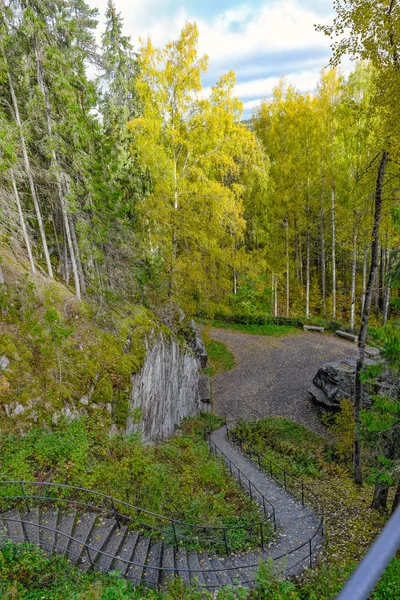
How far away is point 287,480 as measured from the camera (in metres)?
10.9

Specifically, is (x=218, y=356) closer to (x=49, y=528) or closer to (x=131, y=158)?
(x=131, y=158)

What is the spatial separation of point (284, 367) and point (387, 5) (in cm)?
1612

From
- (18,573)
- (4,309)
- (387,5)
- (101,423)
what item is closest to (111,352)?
(101,423)

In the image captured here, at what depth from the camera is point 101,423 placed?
28.6ft

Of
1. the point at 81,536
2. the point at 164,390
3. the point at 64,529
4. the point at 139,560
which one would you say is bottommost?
the point at 164,390

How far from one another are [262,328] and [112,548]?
1962cm

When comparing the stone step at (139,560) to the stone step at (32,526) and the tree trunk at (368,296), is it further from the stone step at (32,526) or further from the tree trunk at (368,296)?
the tree trunk at (368,296)

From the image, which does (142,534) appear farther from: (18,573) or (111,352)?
(111,352)

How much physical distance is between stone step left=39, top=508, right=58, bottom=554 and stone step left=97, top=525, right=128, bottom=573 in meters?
0.92

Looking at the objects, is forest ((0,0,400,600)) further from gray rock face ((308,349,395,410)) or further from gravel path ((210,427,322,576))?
gray rock face ((308,349,395,410))

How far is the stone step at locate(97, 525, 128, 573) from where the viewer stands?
5.74 metres

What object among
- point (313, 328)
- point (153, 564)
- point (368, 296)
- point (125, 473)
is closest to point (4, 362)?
point (125, 473)

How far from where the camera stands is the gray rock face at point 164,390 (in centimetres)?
1064

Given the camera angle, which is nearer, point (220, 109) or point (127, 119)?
point (220, 109)
